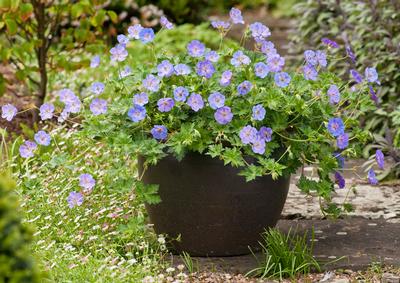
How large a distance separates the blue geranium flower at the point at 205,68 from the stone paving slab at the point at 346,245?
0.81 m

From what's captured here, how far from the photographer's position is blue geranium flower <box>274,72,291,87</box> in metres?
3.49

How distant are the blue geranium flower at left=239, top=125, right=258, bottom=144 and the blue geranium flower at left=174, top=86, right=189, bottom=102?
278mm

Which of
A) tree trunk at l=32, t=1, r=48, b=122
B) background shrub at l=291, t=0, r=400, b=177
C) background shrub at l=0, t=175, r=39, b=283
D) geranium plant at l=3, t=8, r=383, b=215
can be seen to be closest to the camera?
background shrub at l=0, t=175, r=39, b=283

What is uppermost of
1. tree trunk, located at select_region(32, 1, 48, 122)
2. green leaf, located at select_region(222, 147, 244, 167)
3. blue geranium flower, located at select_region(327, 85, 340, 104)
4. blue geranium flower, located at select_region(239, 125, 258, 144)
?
tree trunk, located at select_region(32, 1, 48, 122)

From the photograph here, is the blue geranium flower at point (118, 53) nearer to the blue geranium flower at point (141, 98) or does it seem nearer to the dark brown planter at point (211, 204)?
the blue geranium flower at point (141, 98)

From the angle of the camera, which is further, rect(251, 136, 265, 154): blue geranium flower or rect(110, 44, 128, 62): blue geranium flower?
rect(110, 44, 128, 62): blue geranium flower

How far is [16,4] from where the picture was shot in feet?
17.1

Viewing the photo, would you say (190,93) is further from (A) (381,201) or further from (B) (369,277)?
(A) (381,201)

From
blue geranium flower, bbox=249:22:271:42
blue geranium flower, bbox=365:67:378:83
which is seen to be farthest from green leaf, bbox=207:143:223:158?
blue geranium flower, bbox=365:67:378:83

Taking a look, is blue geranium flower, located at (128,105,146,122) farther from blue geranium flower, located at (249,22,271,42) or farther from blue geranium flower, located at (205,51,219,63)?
blue geranium flower, located at (249,22,271,42)

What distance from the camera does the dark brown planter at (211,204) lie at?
11.5 ft

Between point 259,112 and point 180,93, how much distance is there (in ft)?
1.10

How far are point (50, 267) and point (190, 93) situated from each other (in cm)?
93

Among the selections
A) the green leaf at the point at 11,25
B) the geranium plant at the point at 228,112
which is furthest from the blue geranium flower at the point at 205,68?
the green leaf at the point at 11,25
